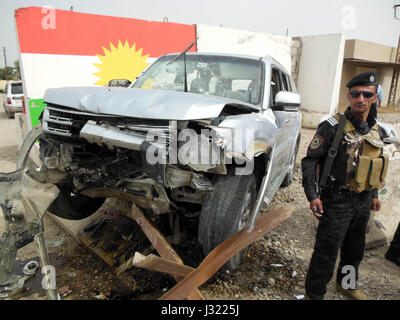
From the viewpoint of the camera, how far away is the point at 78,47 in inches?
207

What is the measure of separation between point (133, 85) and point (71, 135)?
51.9 inches

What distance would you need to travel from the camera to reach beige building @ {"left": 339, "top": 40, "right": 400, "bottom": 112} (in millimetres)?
16641

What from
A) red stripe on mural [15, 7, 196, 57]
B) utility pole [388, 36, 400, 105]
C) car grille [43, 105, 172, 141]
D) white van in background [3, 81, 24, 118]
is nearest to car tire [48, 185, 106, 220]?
car grille [43, 105, 172, 141]

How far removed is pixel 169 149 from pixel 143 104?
0.38m

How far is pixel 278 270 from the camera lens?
2.55 meters

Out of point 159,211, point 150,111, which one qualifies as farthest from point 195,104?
point 159,211

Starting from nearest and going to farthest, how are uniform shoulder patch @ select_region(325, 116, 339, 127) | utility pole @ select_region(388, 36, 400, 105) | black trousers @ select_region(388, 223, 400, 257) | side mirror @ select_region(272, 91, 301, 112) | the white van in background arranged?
1. uniform shoulder patch @ select_region(325, 116, 339, 127)
2. side mirror @ select_region(272, 91, 301, 112)
3. black trousers @ select_region(388, 223, 400, 257)
4. the white van in background
5. utility pole @ select_region(388, 36, 400, 105)

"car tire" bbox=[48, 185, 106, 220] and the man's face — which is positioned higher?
the man's face

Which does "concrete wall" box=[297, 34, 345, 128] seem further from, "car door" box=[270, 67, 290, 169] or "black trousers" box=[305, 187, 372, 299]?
"black trousers" box=[305, 187, 372, 299]

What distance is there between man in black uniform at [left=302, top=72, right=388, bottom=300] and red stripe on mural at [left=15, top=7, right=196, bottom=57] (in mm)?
4943

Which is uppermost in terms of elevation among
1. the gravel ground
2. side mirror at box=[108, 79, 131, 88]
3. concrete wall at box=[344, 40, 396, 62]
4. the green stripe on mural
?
concrete wall at box=[344, 40, 396, 62]

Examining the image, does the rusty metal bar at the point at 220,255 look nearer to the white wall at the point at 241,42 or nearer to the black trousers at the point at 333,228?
the black trousers at the point at 333,228
